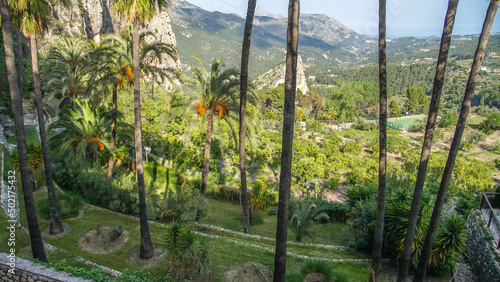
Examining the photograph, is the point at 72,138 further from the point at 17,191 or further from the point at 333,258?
the point at 333,258

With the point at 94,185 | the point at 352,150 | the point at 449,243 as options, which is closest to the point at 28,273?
the point at 94,185

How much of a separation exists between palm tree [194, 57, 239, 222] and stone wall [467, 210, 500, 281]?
903 cm

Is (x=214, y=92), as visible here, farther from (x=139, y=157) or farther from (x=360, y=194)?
(x=360, y=194)

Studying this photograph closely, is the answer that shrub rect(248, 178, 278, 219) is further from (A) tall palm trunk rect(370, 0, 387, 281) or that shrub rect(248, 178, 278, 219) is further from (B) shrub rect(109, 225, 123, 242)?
(A) tall palm trunk rect(370, 0, 387, 281)

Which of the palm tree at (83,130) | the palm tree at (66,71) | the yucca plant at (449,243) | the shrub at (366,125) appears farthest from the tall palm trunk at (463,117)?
the shrub at (366,125)

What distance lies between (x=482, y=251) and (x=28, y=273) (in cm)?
1152

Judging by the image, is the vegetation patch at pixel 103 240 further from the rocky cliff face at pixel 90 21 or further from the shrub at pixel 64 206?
the rocky cliff face at pixel 90 21

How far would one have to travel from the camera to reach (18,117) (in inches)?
249

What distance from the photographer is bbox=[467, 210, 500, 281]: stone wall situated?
738 cm

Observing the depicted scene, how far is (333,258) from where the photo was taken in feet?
29.1

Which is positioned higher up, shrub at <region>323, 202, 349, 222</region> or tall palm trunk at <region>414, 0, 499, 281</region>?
tall palm trunk at <region>414, 0, 499, 281</region>

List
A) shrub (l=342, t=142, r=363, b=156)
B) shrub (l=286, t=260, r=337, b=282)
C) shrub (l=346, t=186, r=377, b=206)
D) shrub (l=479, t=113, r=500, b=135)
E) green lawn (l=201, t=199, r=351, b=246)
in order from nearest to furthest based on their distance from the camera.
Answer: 1. shrub (l=286, t=260, r=337, b=282)
2. green lawn (l=201, t=199, r=351, b=246)
3. shrub (l=346, t=186, r=377, b=206)
4. shrub (l=342, t=142, r=363, b=156)
5. shrub (l=479, t=113, r=500, b=135)

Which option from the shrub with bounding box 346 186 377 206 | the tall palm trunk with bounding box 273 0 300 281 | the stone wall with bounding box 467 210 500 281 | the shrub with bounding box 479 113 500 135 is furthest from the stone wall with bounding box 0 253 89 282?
the shrub with bounding box 479 113 500 135

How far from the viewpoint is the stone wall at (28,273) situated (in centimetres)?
517
